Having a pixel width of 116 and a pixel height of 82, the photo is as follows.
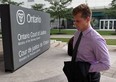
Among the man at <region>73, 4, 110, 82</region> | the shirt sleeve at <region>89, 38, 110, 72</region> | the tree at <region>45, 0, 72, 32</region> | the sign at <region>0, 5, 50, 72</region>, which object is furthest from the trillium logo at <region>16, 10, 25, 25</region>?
the tree at <region>45, 0, 72, 32</region>

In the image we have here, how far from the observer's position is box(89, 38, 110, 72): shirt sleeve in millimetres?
2514

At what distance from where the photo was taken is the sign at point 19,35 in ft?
21.7

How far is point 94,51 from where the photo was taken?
2.61 meters

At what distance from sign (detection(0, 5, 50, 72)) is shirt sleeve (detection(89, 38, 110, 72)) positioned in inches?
173

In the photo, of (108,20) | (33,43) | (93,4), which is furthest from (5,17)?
(93,4)

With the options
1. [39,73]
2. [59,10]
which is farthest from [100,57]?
[59,10]

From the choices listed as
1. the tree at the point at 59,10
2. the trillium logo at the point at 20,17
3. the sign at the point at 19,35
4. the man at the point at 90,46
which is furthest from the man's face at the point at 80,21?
the tree at the point at 59,10

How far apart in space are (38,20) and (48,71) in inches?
129

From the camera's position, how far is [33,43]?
29.5 ft

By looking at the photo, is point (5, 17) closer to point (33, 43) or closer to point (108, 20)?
point (33, 43)

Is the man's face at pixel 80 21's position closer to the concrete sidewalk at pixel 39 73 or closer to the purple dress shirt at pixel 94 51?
the purple dress shirt at pixel 94 51

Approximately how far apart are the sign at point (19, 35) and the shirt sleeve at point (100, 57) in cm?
439

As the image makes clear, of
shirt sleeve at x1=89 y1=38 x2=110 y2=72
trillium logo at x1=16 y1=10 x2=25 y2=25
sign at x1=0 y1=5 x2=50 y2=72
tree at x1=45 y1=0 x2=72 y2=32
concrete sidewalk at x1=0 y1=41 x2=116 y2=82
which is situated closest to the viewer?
shirt sleeve at x1=89 y1=38 x2=110 y2=72

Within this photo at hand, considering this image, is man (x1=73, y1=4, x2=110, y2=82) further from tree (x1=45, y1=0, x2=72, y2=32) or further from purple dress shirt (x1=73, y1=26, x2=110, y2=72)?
tree (x1=45, y1=0, x2=72, y2=32)
